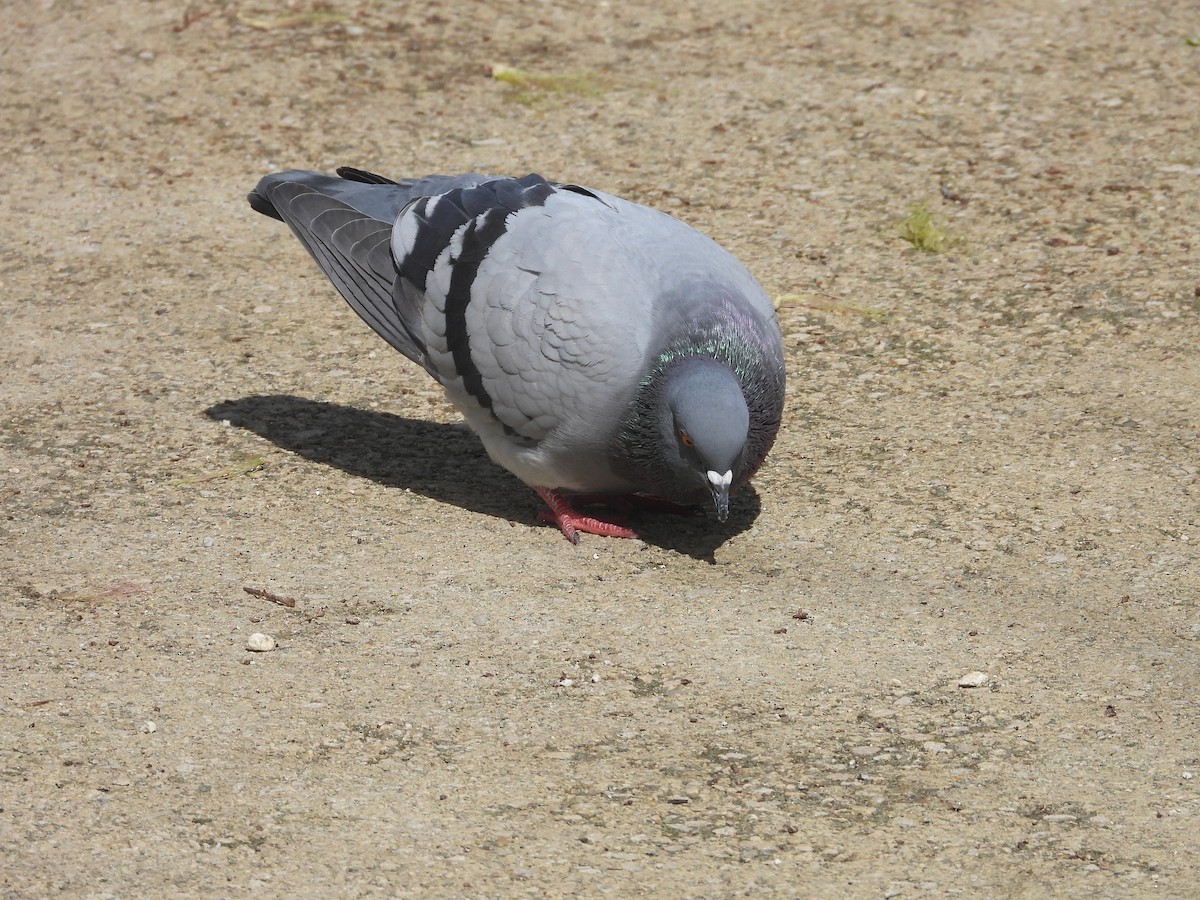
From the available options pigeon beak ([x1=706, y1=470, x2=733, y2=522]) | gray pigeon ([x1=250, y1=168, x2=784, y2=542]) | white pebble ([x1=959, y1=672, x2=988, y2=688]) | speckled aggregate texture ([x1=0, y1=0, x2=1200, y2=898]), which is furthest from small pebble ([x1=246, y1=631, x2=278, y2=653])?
white pebble ([x1=959, y1=672, x2=988, y2=688])

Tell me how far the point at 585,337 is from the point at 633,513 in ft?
2.93

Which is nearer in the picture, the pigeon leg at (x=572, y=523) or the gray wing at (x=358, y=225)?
the pigeon leg at (x=572, y=523)

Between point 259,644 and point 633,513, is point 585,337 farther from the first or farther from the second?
point 259,644

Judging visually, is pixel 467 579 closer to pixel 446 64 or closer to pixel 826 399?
pixel 826 399

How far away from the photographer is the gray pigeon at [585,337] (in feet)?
15.2

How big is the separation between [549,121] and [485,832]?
545cm

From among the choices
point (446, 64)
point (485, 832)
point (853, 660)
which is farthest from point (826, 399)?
point (446, 64)

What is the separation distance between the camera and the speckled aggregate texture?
144 inches

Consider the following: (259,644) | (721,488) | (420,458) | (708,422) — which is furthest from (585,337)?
(259,644)

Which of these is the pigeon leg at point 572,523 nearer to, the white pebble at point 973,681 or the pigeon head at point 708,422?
the pigeon head at point 708,422

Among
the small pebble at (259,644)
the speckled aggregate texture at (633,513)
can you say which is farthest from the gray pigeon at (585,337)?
the small pebble at (259,644)

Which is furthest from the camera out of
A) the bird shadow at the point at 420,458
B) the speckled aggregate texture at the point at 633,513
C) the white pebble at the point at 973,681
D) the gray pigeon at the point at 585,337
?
the bird shadow at the point at 420,458

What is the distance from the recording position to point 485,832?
11.9 ft

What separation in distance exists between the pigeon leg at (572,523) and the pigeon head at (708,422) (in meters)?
0.56
